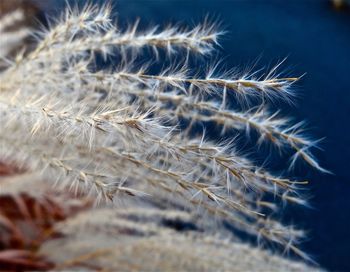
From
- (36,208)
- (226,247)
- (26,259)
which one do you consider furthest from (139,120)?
(36,208)

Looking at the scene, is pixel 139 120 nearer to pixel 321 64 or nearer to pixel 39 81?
pixel 39 81

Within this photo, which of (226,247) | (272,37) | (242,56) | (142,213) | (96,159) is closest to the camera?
(96,159)

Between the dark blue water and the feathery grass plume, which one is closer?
the feathery grass plume

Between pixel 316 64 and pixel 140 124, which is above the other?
pixel 316 64

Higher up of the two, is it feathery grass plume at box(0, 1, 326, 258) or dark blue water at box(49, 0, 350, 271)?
dark blue water at box(49, 0, 350, 271)

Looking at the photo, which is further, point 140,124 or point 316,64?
point 316,64

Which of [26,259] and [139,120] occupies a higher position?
[139,120]
